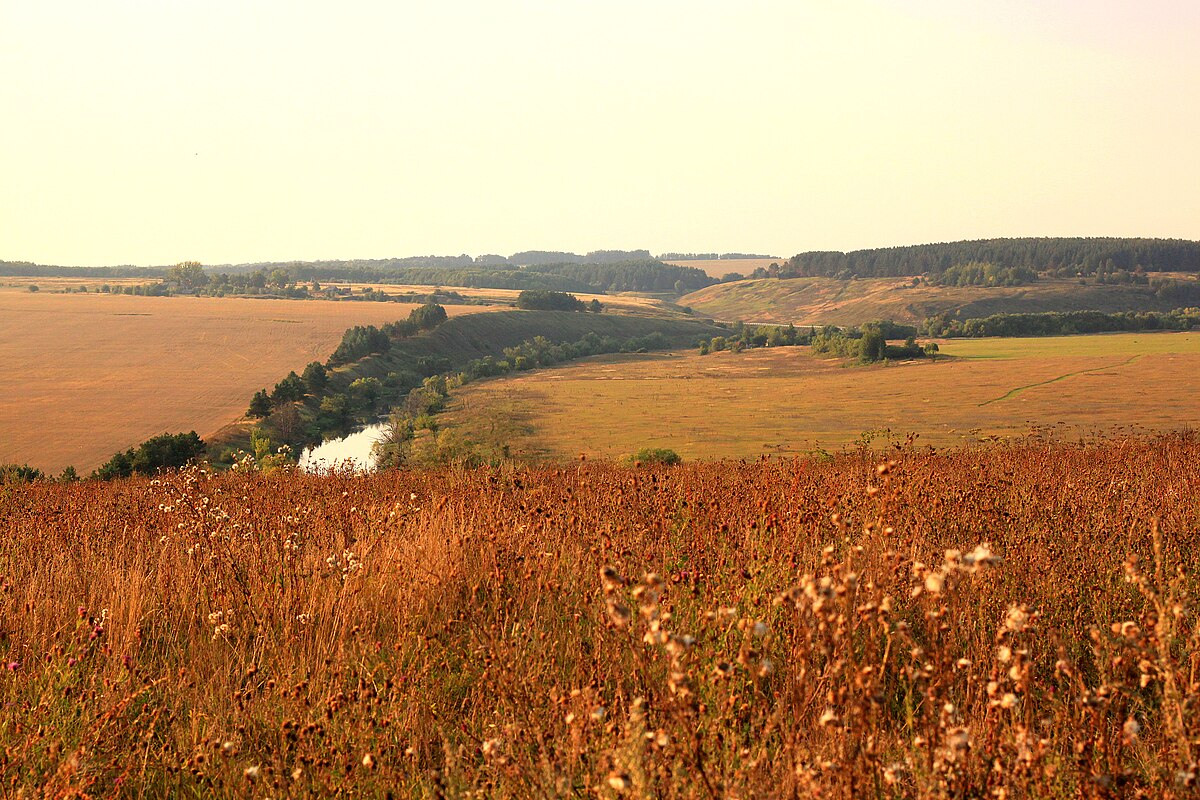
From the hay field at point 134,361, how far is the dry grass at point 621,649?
4822 cm

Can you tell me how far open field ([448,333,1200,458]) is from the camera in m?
48.8

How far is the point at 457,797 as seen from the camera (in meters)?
3.08

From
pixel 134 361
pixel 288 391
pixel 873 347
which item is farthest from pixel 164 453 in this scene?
pixel 873 347

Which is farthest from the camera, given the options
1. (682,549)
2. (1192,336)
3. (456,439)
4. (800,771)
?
(1192,336)

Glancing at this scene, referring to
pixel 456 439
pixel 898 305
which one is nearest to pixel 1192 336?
pixel 898 305

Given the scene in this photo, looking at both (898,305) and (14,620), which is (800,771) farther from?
(898,305)

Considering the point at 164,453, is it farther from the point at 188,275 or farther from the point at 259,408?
the point at 188,275

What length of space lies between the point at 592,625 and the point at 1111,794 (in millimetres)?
2560

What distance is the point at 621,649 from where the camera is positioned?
14.2 feet

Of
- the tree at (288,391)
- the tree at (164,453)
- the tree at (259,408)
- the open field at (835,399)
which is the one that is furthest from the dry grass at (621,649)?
the tree at (288,391)

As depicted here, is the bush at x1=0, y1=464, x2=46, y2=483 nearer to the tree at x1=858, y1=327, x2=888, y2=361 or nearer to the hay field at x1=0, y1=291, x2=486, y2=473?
the hay field at x1=0, y1=291, x2=486, y2=473

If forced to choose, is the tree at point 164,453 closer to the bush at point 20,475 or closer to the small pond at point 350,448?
the bush at point 20,475

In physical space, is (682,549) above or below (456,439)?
above

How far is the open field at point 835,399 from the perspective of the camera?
48800 mm
